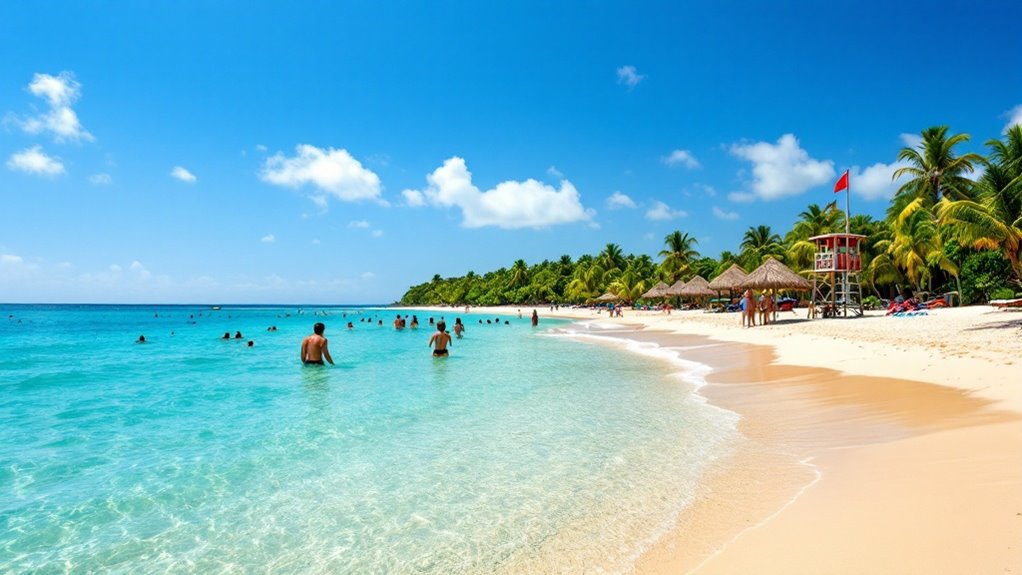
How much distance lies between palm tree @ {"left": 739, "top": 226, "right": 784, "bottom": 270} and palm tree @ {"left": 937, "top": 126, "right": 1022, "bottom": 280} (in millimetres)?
37893

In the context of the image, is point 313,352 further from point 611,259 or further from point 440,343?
point 611,259

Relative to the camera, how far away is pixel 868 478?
4.82 meters

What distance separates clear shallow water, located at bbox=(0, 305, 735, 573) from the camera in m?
4.04

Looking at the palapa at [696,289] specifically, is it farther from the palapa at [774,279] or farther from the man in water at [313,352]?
the man in water at [313,352]

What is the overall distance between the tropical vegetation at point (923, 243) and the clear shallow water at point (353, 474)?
12321 millimetres

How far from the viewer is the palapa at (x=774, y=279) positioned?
90.7ft

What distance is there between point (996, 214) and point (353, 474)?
20.1 metres

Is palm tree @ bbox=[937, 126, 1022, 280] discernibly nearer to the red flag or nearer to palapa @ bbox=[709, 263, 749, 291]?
the red flag

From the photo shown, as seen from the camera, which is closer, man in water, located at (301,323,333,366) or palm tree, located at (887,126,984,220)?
man in water, located at (301,323,333,366)

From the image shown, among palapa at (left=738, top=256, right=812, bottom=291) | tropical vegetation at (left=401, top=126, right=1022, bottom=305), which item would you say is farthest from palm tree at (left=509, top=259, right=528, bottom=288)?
palapa at (left=738, top=256, right=812, bottom=291)

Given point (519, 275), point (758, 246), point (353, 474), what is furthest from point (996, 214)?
point (519, 275)

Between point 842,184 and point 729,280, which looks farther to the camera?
point 729,280

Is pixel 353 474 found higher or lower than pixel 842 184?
lower

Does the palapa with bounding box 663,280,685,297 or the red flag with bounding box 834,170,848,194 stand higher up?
the red flag with bounding box 834,170,848,194
